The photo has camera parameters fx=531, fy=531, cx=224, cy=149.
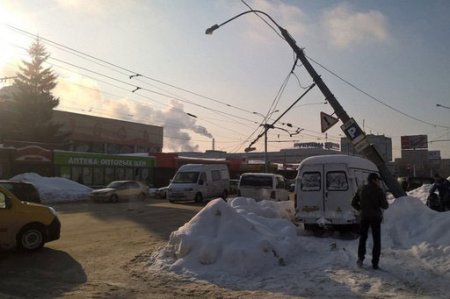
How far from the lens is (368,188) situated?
992 centimetres

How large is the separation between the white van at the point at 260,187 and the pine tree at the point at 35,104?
33.9 m

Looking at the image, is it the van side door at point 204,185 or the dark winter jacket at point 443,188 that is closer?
the dark winter jacket at point 443,188

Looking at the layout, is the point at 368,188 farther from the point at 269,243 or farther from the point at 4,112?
the point at 4,112

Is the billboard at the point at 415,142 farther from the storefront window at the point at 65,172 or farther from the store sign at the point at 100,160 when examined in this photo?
the storefront window at the point at 65,172

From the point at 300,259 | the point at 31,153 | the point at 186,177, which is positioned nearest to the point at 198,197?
the point at 186,177

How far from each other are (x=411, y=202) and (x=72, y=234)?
968 cm

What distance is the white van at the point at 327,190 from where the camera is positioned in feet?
49.6

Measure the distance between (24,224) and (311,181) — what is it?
26.7 feet

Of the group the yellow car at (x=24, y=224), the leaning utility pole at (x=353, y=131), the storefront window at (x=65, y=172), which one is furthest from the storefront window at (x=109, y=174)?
the yellow car at (x=24, y=224)

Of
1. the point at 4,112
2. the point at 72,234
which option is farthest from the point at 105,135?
the point at 72,234

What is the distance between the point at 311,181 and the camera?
52.0 ft

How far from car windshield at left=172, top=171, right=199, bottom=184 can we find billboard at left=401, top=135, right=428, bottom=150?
61.1 meters

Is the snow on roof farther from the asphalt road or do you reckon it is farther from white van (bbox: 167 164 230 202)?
white van (bbox: 167 164 230 202)

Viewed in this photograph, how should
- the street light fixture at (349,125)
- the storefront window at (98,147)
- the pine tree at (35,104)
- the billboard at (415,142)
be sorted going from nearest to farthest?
the street light fixture at (349,125)
the pine tree at (35,104)
the storefront window at (98,147)
the billboard at (415,142)
